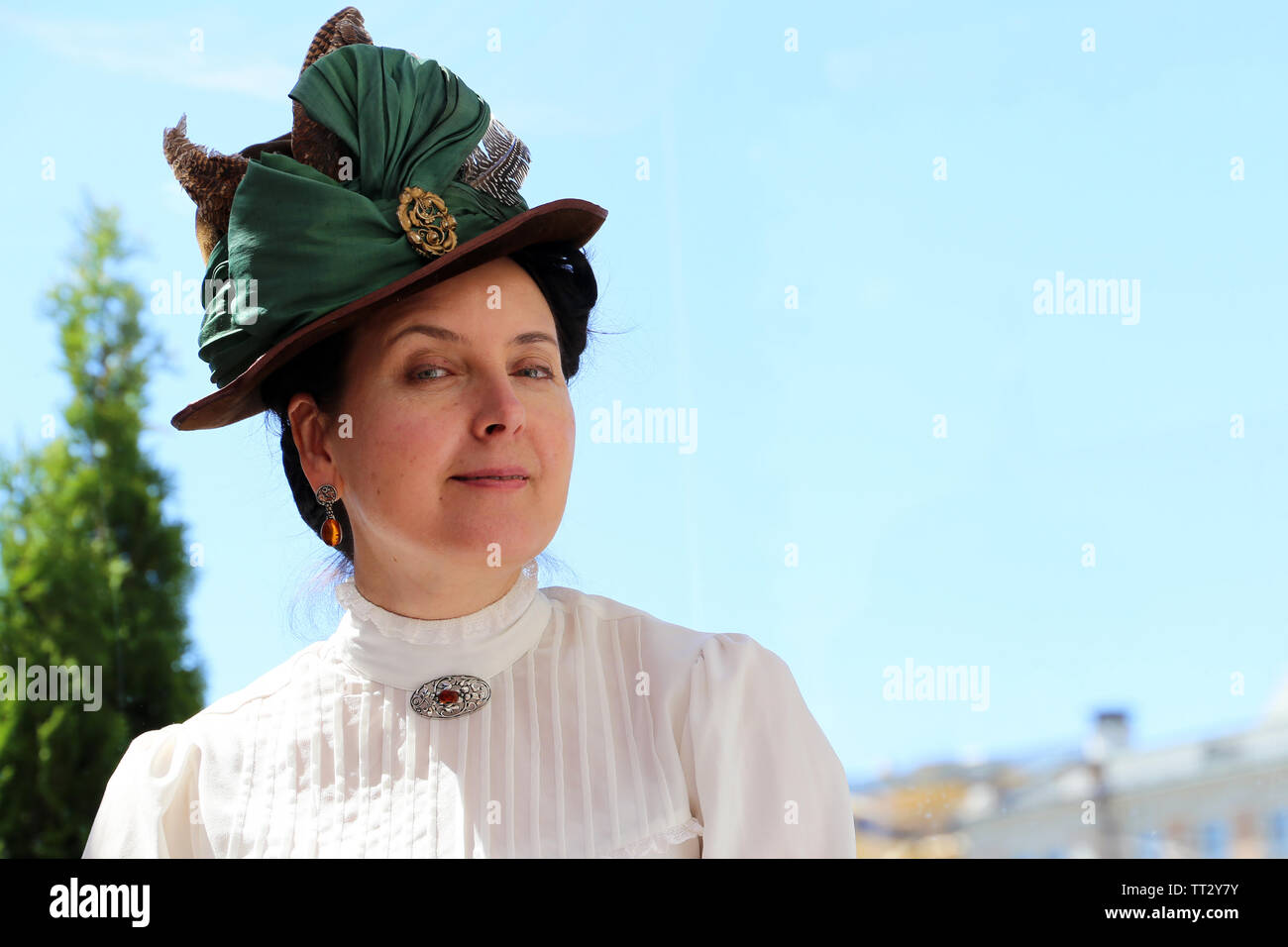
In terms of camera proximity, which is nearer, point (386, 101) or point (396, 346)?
point (396, 346)

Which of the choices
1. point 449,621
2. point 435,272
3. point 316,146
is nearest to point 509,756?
point 449,621

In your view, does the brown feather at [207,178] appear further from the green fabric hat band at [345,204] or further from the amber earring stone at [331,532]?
the amber earring stone at [331,532]

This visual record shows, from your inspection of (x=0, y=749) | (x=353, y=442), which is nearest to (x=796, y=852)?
(x=353, y=442)

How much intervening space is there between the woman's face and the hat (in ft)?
0.20

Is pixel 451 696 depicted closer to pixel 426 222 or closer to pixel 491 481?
pixel 491 481

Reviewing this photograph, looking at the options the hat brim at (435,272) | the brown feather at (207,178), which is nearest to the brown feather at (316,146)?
the brown feather at (207,178)

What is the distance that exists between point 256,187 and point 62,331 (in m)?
5.14

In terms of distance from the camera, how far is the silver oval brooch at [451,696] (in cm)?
187

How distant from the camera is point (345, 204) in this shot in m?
1.86

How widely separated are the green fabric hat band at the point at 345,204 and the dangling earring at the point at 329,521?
25 centimetres

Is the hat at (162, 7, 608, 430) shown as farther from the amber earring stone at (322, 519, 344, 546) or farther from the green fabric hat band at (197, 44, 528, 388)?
the amber earring stone at (322, 519, 344, 546)
